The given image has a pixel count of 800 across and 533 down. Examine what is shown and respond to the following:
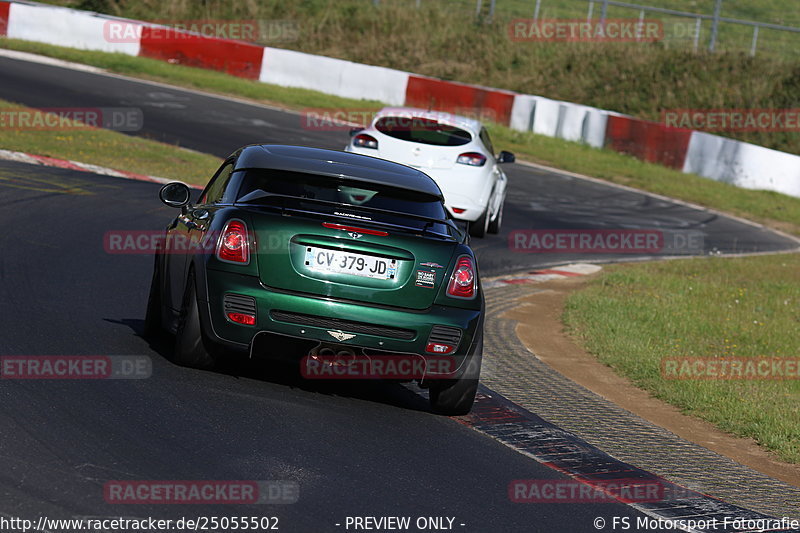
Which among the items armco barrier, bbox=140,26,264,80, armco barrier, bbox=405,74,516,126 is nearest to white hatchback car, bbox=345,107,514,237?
armco barrier, bbox=405,74,516,126

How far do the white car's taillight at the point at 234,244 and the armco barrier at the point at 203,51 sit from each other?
88.0 ft

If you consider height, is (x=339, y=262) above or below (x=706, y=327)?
above

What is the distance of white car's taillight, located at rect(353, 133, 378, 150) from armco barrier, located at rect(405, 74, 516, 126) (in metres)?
14.8

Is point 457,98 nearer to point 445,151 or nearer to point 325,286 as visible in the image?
point 445,151

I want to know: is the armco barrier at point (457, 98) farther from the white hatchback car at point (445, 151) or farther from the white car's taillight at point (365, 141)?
the white car's taillight at point (365, 141)

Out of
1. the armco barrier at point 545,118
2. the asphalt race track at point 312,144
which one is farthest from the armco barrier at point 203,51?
the armco barrier at point 545,118

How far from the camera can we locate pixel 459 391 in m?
7.39

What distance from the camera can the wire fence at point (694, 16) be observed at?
1339 inches

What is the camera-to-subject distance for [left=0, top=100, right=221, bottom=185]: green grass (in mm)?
19234

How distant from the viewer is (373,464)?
242 inches

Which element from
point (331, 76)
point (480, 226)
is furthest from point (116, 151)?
point (331, 76)

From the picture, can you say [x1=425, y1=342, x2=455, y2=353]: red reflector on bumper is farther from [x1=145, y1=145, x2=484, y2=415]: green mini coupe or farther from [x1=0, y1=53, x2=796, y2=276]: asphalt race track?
[x1=0, y1=53, x2=796, y2=276]: asphalt race track

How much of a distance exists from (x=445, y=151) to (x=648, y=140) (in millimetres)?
14733

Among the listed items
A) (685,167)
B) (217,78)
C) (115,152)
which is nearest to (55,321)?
(115,152)
